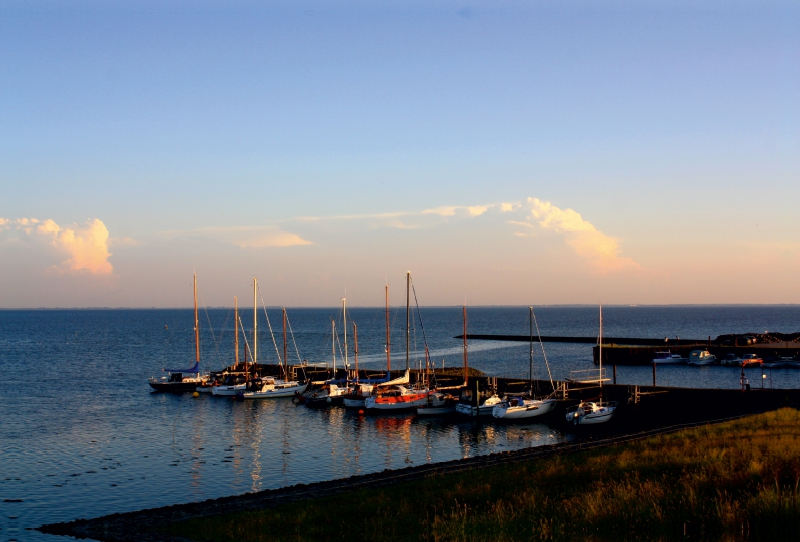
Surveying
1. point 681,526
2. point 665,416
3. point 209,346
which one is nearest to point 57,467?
point 681,526

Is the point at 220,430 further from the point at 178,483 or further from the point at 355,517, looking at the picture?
the point at 355,517

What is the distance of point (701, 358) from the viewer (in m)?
98.1

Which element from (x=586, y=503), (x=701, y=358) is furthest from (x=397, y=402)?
(x=701, y=358)

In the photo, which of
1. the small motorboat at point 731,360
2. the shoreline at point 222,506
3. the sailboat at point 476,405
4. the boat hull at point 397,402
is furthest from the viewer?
the small motorboat at point 731,360

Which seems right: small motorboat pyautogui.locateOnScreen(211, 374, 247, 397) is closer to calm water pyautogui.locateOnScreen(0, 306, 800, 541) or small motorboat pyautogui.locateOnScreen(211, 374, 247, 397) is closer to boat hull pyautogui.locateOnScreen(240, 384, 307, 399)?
boat hull pyautogui.locateOnScreen(240, 384, 307, 399)

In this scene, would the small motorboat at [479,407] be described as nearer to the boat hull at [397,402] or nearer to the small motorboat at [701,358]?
the boat hull at [397,402]

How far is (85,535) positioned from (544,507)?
14992 millimetres

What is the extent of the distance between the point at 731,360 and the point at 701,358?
3.75m

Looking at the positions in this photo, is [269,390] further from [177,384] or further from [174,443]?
[174,443]

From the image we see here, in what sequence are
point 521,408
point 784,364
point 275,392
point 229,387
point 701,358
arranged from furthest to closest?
1. point 701,358
2. point 784,364
3. point 229,387
4. point 275,392
5. point 521,408

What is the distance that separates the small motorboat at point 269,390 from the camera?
68.4 m

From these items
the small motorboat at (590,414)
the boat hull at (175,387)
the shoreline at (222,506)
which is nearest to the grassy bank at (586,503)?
the shoreline at (222,506)

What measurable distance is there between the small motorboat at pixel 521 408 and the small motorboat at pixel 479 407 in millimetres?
797

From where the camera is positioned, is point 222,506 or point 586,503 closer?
point 586,503
